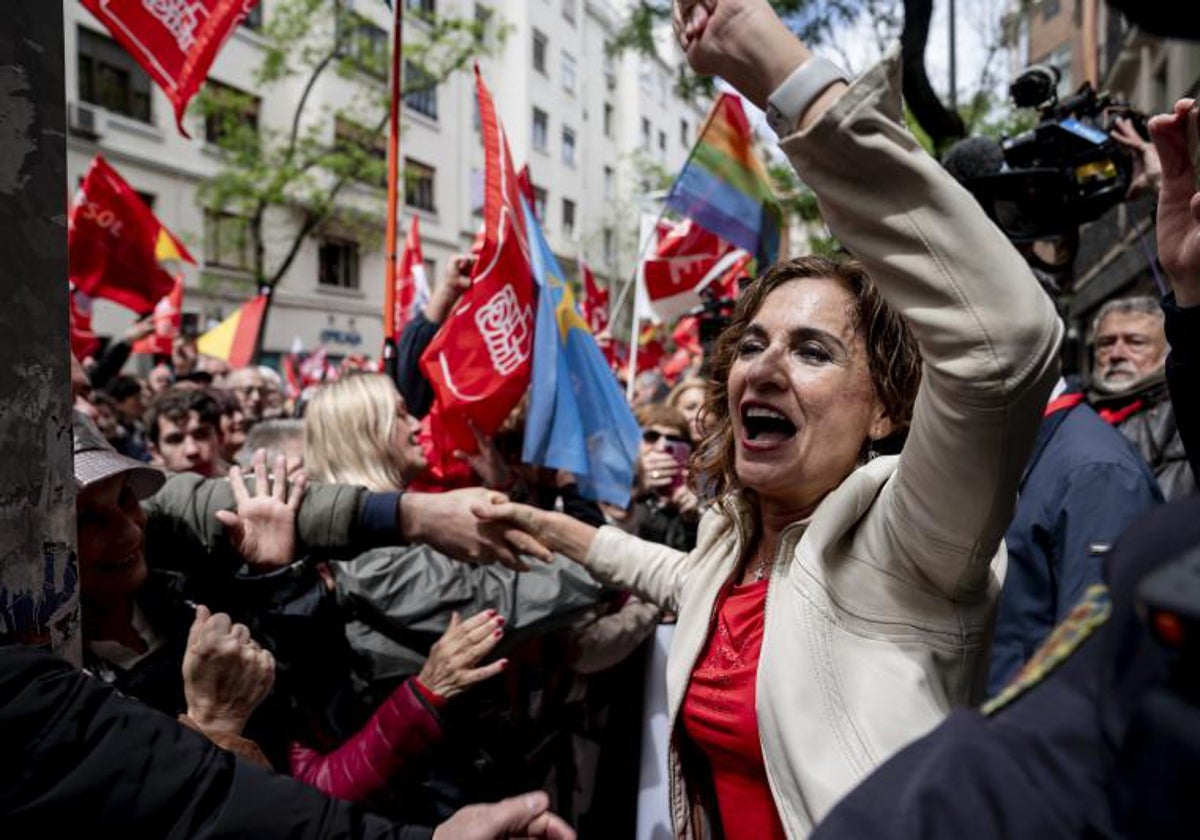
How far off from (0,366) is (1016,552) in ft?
7.38

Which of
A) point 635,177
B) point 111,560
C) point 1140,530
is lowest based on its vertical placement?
point 111,560

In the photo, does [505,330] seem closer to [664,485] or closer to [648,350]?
[664,485]

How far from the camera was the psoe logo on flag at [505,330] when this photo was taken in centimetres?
354

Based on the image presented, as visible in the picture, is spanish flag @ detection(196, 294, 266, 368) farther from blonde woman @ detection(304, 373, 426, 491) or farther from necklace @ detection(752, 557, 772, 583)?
necklace @ detection(752, 557, 772, 583)

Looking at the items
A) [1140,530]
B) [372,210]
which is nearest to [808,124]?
[1140,530]

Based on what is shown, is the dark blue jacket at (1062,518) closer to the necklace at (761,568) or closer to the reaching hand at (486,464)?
the necklace at (761,568)

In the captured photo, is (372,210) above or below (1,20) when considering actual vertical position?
above

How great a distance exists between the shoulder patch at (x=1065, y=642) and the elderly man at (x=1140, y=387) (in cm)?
284

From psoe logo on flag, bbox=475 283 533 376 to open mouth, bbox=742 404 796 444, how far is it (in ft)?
5.59

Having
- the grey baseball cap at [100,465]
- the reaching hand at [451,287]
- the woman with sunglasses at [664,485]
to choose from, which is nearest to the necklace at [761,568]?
the grey baseball cap at [100,465]

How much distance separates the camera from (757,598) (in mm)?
1829

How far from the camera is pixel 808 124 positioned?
1.23 metres

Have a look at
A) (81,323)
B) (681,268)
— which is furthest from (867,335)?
(81,323)

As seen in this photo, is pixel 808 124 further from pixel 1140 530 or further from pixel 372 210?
pixel 372 210
